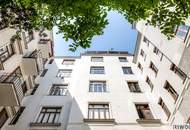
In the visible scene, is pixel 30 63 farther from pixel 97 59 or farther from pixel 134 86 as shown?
pixel 134 86

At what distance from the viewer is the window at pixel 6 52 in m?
13.7

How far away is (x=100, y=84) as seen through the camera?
1820 cm

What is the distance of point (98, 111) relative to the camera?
1407cm

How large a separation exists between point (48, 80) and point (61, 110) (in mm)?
5693

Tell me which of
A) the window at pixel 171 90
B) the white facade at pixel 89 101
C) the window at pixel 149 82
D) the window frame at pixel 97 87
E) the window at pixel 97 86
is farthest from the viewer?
the window at pixel 149 82

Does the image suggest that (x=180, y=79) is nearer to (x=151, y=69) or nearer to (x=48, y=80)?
(x=151, y=69)

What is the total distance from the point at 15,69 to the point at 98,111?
293 inches

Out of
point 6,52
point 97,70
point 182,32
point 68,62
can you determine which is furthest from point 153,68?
point 6,52

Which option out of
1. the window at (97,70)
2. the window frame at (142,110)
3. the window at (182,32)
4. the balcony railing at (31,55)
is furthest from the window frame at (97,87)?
the window at (182,32)

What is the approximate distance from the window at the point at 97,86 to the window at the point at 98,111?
2233 millimetres

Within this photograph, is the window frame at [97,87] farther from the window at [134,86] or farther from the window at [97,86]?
the window at [134,86]

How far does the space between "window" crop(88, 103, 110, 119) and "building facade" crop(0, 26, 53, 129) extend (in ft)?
16.4

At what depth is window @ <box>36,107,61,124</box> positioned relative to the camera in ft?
44.4

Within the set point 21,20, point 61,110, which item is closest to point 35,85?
point 61,110
